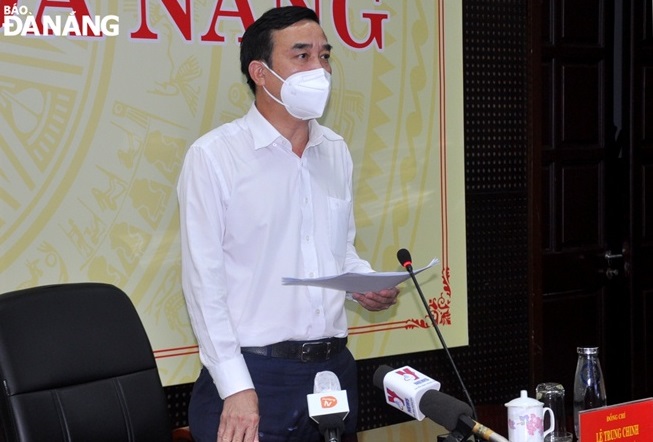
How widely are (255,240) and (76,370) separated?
532 millimetres

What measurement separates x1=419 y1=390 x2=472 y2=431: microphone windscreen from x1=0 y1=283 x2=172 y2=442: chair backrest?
0.90 metres

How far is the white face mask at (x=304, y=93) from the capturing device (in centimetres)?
236

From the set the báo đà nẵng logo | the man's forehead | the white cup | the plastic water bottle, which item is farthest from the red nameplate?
the báo đà nẵng logo

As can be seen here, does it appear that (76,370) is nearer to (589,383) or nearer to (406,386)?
(406,386)

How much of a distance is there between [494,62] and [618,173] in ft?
3.33

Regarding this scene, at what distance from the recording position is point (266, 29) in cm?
239

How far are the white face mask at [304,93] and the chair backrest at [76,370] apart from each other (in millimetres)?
645

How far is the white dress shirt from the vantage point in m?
2.13

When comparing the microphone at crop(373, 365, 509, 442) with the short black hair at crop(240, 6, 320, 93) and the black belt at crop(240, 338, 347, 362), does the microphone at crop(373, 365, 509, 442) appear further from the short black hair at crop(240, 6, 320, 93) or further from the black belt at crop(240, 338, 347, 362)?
the short black hair at crop(240, 6, 320, 93)

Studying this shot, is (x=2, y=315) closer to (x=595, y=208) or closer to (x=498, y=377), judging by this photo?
(x=498, y=377)

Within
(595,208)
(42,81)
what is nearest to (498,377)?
(595,208)

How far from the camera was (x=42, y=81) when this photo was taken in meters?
2.90

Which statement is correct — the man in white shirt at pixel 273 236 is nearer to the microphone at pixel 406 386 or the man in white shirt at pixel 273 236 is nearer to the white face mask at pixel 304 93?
the white face mask at pixel 304 93

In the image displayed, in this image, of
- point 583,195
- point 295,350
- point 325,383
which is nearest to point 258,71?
point 295,350
